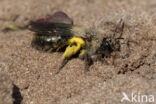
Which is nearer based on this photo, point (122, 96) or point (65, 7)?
point (122, 96)

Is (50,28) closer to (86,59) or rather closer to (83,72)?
(86,59)

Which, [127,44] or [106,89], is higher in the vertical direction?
[127,44]

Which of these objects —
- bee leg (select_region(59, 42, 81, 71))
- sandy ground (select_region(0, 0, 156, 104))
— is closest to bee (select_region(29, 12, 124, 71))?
bee leg (select_region(59, 42, 81, 71))

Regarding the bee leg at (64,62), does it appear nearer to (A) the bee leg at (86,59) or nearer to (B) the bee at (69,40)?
(B) the bee at (69,40)

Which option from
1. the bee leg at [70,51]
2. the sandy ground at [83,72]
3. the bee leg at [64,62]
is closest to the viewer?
the sandy ground at [83,72]

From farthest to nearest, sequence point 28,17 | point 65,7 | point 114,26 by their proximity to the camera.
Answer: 1. point 65,7
2. point 28,17
3. point 114,26

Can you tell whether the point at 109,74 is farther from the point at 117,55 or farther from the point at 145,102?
the point at 145,102

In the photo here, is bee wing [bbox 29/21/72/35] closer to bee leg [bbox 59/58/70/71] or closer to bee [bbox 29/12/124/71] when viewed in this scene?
bee [bbox 29/12/124/71]

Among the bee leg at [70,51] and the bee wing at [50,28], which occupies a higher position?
the bee wing at [50,28]

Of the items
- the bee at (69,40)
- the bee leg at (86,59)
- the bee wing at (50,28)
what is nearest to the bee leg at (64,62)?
the bee at (69,40)

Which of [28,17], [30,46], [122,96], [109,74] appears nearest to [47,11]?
[28,17]
